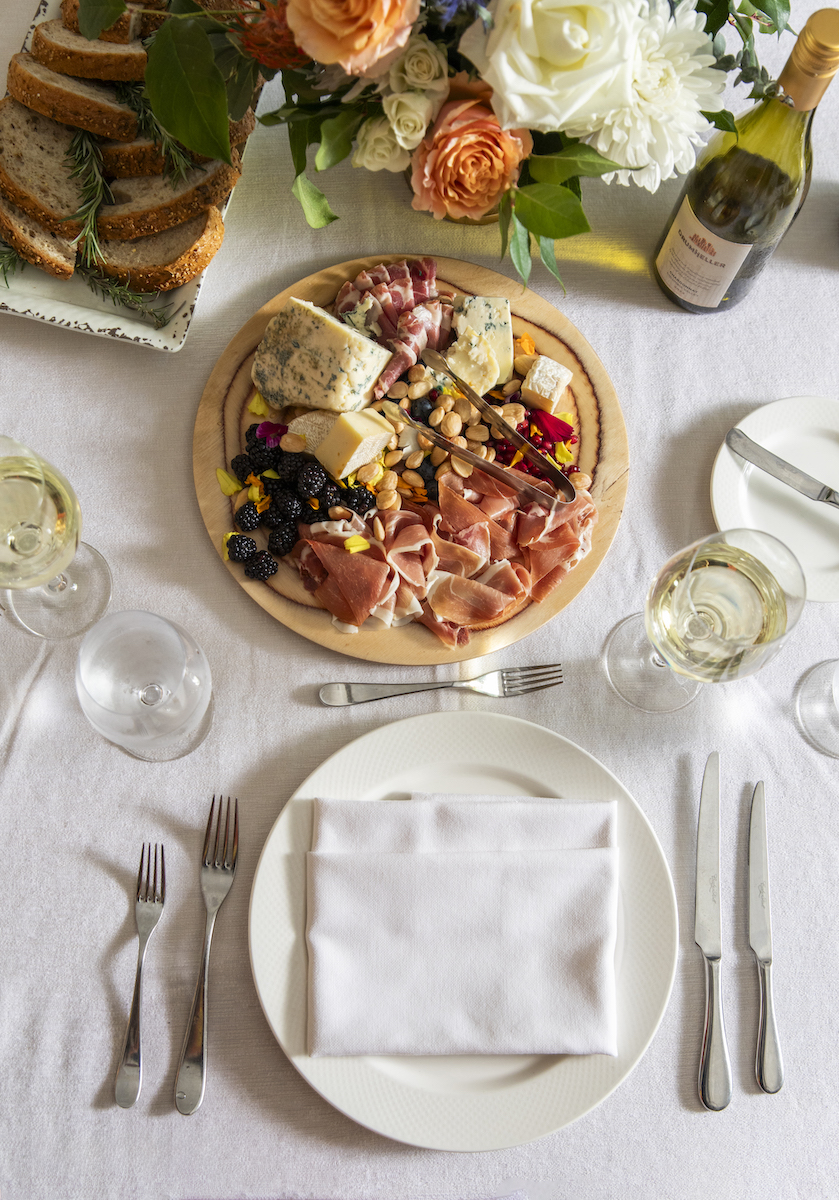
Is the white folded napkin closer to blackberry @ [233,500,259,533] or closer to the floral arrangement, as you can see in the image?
blackberry @ [233,500,259,533]

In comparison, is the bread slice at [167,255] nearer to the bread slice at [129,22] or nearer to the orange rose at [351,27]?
the bread slice at [129,22]

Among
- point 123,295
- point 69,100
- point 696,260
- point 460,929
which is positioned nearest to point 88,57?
point 69,100

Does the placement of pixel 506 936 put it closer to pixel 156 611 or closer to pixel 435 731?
pixel 435 731

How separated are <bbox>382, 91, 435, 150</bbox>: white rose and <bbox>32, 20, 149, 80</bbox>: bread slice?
A: 1.49 ft

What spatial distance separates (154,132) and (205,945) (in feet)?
3.55

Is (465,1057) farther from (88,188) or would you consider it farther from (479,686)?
(88,188)

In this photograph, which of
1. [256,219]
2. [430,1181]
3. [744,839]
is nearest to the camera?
[430,1181]

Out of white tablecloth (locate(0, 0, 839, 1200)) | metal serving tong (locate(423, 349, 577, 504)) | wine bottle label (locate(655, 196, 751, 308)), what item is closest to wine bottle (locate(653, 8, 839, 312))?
wine bottle label (locate(655, 196, 751, 308))

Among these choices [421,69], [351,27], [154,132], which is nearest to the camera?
[351,27]

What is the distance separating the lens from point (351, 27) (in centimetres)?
68

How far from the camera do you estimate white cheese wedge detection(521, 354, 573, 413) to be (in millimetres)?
1140

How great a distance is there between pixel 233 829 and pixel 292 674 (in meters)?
0.21

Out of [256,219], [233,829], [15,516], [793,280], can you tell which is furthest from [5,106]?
[793,280]

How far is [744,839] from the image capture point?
106cm
